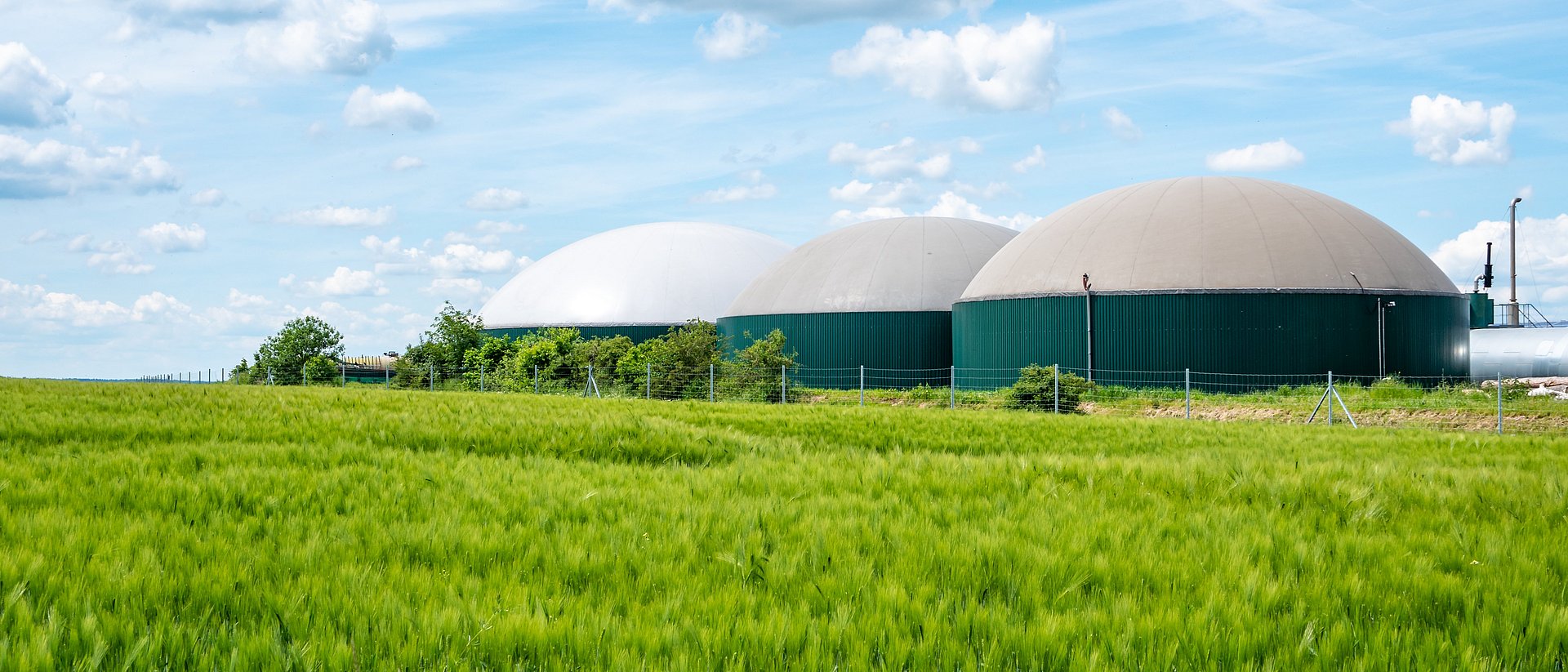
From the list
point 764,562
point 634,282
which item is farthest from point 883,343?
point 764,562

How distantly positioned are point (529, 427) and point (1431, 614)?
32.7ft

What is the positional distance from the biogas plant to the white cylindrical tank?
7cm

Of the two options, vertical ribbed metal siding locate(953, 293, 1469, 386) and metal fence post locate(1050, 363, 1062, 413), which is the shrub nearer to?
metal fence post locate(1050, 363, 1062, 413)

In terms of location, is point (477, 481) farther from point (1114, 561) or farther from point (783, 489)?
point (1114, 561)

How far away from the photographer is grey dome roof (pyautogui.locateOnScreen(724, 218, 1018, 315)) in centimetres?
4056

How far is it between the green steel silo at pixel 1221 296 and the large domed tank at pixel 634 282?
70.8 ft

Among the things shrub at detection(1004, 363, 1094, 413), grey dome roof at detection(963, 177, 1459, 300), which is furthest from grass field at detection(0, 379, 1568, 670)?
grey dome roof at detection(963, 177, 1459, 300)

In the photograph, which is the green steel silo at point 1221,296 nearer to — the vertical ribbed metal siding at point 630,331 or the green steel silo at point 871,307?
the green steel silo at point 871,307

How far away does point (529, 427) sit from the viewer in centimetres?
1277

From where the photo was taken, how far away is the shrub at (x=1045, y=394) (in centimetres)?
2661

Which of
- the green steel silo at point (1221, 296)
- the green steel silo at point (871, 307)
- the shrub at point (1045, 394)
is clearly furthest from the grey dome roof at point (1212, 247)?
the shrub at point (1045, 394)

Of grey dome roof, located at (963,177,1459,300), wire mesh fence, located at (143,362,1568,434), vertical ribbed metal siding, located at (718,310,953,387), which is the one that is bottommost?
wire mesh fence, located at (143,362,1568,434)

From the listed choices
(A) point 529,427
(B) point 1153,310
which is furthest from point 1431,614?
(B) point 1153,310

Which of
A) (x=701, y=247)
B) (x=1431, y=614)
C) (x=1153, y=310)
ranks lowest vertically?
(x=1431, y=614)
